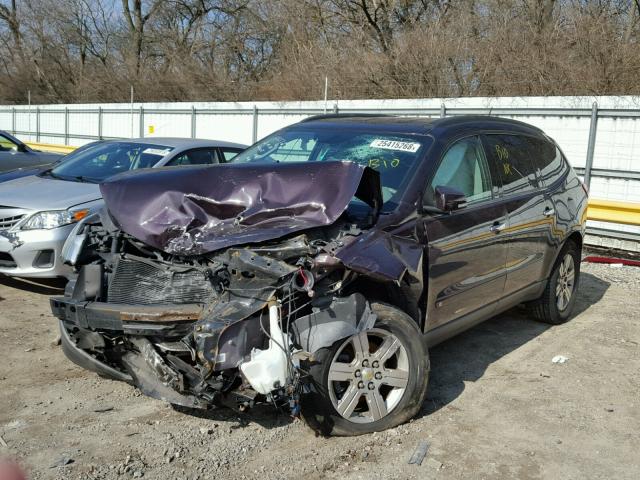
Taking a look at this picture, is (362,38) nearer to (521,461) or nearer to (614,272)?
(614,272)

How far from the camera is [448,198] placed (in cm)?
424

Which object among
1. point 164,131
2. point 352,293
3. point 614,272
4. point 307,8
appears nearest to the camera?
point 352,293

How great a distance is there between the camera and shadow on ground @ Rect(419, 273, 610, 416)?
4648 mm

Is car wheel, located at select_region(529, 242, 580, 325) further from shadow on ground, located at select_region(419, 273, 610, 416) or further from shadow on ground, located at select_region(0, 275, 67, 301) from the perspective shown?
shadow on ground, located at select_region(0, 275, 67, 301)

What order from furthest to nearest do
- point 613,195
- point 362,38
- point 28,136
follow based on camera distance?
point 28,136 → point 362,38 → point 613,195

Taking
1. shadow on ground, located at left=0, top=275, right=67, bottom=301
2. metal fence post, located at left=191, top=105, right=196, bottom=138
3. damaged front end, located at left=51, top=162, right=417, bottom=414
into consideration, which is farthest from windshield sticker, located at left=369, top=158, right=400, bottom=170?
metal fence post, located at left=191, top=105, right=196, bottom=138

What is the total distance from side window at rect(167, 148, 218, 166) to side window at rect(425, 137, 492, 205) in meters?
3.48

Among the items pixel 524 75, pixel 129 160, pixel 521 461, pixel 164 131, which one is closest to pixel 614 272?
pixel 521 461

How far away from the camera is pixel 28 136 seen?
27.5 m

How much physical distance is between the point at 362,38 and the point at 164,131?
7095 mm

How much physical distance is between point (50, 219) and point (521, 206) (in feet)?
13.6

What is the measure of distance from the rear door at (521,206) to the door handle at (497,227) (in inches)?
3.3

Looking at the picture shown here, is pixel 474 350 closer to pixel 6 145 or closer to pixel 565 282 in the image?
pixel 565 282

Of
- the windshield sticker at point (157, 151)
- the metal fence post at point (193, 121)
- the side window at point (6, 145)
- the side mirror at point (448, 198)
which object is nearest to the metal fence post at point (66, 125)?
the metal fence post at point (193, 121)
